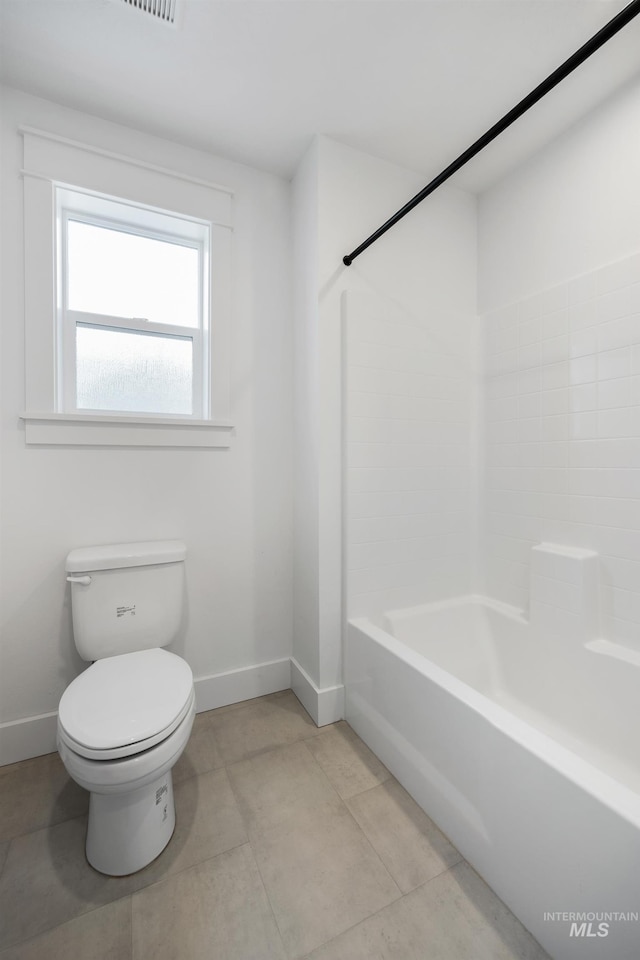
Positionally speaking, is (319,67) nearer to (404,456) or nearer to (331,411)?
(331,411)

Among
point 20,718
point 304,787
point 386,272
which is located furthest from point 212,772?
point 386,272

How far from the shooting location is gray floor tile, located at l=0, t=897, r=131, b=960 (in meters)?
0.97

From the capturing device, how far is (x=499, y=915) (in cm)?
105

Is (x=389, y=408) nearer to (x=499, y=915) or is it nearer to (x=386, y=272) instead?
(x=386, y=272)

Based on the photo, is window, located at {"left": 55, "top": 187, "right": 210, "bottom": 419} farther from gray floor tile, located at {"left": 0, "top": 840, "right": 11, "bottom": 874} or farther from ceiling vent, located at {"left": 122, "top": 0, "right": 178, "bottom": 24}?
gray floor tile, located at {"left": 0, "top": 840, "right": 11, "bottom": 874}

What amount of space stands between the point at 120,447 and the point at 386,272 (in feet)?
4.61

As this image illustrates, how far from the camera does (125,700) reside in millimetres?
1221

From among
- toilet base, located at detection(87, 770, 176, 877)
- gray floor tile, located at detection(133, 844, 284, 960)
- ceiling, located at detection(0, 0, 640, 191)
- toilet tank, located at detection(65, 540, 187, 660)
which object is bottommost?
gray floor tile, located at detection(133, 844, 284, 960)

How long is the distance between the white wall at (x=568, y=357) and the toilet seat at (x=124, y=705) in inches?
59.9

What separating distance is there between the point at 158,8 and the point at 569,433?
2.00 metres

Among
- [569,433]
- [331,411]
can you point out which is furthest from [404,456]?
[569,433]

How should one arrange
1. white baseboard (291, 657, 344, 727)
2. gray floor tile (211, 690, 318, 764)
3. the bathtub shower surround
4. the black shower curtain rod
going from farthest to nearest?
white baseboard (291, 657, 344, 727) → gray floor tile (211, 690, 318, 764) → the bathtub shower surround → the black shower curtain rod

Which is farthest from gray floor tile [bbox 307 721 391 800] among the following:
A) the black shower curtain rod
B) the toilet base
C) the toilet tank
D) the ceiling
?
the ceiling

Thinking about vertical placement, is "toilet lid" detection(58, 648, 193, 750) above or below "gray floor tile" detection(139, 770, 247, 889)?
above
